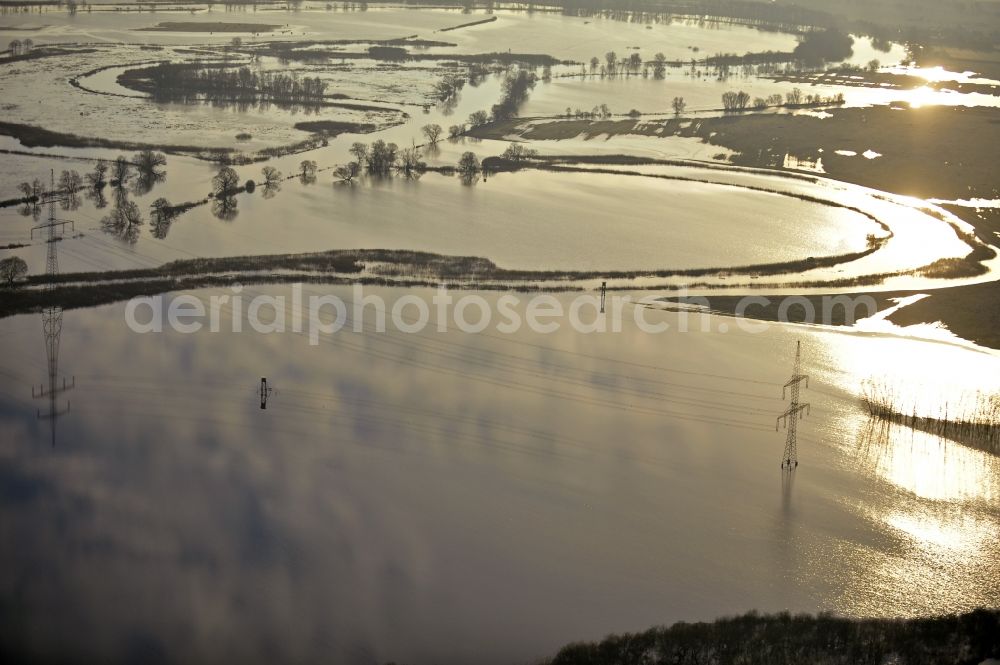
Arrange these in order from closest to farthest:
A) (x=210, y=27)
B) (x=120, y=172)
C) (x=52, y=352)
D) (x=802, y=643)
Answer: (x=802, y=643) → (x=52, y=352) → (x=120, y=172) → (x=210, y=27)

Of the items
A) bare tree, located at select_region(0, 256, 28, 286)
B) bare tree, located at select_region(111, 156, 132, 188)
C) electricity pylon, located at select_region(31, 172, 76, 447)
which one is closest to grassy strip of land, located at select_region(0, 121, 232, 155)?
bare tree, located at select_region(111, 156, 132, 188)

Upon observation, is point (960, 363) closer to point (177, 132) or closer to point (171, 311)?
point (171, 311)

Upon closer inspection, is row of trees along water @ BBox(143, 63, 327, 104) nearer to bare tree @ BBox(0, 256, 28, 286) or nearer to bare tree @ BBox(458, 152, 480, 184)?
bare tree @ BBox(458, 152, 480, 184)

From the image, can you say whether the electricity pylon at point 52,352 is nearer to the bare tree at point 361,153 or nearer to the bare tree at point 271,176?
the bare tree at point 271,176

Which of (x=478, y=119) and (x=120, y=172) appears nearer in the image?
(x=120, y=172)

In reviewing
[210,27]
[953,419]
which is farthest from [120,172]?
[210,27]

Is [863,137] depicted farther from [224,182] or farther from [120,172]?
[120,172]

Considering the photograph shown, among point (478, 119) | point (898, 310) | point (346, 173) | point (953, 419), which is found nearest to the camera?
point (953, 419)

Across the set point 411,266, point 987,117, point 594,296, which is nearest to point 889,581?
point 594,296
